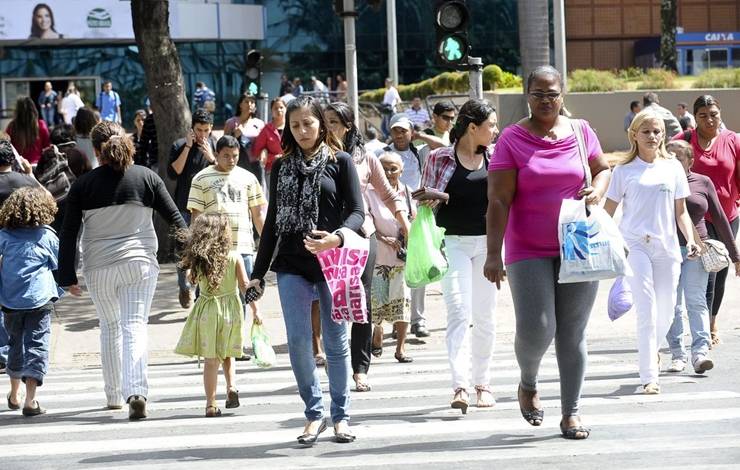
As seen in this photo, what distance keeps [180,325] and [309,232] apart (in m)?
6.61

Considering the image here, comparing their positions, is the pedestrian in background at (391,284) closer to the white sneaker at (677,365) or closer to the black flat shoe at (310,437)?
the white sneaker at (677,365)

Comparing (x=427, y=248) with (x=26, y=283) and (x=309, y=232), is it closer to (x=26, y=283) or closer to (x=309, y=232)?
(x=309, y=232)

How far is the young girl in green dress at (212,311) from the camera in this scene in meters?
8.75

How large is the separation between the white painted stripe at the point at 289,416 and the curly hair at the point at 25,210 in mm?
1507

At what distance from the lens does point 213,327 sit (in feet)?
28.8

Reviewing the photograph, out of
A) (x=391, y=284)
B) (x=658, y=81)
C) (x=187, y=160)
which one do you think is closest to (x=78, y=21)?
(x=658, y=81)

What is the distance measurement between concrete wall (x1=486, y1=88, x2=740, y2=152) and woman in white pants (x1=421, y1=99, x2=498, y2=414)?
2296cm

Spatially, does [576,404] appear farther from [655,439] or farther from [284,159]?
[284,159]

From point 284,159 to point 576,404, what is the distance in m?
2.03

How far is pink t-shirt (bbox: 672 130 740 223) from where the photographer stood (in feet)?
35.5

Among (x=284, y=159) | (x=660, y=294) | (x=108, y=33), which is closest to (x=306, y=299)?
(x=284, y=159)

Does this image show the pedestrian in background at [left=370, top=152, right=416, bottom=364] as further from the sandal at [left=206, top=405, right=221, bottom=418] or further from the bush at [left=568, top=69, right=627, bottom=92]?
the bush at [left=568, top=69, right=627, bottom=92]

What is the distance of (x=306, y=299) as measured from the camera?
736 centimetres

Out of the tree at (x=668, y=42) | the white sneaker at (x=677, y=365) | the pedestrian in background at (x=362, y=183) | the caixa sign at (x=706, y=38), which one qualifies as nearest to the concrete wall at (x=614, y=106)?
the tree at (x=668, y=42)
